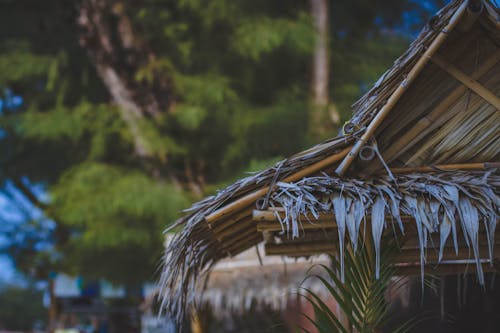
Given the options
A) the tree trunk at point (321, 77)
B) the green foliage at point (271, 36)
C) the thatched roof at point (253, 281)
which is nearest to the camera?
the thatched roof at point (253, 281)

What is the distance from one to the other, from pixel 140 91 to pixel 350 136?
6783 millimetres

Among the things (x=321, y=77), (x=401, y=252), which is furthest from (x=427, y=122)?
(x=321, y=77)

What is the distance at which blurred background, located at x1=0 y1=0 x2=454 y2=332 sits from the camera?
8195 millimetres

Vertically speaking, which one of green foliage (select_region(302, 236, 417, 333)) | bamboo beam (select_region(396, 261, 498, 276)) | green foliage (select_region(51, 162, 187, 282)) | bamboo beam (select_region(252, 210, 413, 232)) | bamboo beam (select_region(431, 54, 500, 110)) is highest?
green foliage (select_region(51, 162, 187, 282))

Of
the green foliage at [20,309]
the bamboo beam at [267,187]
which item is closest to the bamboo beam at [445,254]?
the bamboo beam at [267,187]

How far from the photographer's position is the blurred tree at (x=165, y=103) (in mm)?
8188

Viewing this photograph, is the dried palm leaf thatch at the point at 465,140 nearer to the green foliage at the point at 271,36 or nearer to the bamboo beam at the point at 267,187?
the bamboo beam at the point at 267,187

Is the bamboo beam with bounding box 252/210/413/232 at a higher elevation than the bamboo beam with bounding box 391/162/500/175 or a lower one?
lower

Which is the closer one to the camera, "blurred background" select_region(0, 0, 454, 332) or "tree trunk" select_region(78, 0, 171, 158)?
"blurred background" select_region(0, 0, 454, 332)

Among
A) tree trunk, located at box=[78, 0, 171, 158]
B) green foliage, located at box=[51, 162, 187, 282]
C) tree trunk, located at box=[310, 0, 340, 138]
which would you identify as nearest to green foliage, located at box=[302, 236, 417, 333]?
green foliage, located at box=[51, 162, 187, 282]

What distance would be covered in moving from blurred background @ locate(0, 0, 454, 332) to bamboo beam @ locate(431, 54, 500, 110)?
4788 mm

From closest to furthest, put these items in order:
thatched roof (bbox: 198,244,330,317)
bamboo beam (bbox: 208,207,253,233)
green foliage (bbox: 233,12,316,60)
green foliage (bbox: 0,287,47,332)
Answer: bamboo beam (bbox: 208,207,253,233) → thatched roof (bbox: 198,244,330,317) → green foliage (bbox: 233,12,316,60) → green foliage (bbox: 0,287,47,332)

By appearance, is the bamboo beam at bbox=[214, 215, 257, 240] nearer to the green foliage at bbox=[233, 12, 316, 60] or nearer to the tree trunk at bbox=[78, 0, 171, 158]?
the green foliage at bbox=[233, 12, 316, 60]

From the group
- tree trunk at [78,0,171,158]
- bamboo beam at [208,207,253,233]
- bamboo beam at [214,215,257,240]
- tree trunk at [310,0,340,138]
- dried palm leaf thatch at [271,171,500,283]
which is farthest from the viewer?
tree trunk at [78,0,171,158]
